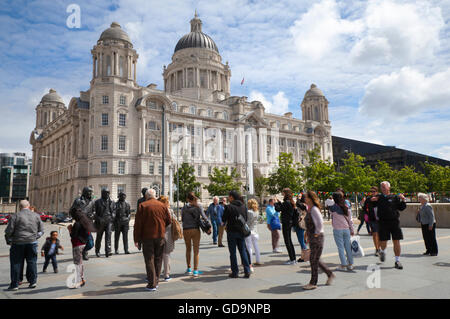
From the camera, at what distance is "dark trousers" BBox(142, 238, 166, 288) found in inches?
261

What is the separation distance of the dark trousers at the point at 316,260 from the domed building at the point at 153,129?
101 feet

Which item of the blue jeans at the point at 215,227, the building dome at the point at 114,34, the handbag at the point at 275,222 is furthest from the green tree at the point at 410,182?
the building dome at the point at 114,34

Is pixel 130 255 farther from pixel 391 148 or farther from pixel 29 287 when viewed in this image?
pixel 391 148

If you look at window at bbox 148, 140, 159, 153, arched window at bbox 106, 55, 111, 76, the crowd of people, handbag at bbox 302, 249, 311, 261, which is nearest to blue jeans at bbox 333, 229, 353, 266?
the crowd of people

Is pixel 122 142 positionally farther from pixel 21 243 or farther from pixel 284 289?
pixel 284 289

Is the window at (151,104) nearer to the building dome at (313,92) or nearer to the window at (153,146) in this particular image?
the window at (153,146)

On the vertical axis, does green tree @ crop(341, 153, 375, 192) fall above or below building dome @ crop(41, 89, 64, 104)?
below

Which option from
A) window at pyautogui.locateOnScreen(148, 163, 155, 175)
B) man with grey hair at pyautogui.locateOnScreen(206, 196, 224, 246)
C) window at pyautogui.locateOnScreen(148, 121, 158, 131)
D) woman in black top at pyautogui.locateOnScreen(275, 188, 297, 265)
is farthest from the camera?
window at pyautogui.locateOnScreen(148, 121, 158, 131)

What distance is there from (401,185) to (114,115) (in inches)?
1963

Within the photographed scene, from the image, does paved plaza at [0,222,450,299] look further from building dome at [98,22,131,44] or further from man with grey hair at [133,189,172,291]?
building dome at [98,22,131,44]

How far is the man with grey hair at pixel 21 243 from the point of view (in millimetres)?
6934

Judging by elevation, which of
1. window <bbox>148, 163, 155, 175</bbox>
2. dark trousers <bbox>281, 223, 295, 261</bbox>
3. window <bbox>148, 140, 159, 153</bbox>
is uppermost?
window <bbox>148, 140, 159, 153</bbox>
